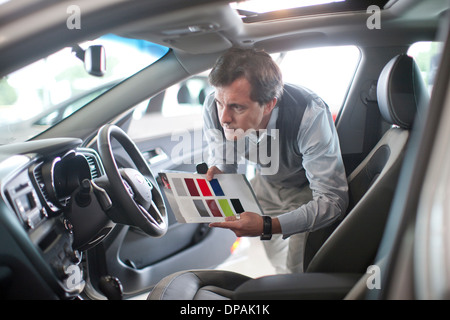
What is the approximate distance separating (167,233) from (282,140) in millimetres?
716

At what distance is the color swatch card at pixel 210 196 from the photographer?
1.06 metres

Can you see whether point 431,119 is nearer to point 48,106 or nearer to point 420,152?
point 420,152

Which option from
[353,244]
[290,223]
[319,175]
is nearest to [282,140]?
[319,175]

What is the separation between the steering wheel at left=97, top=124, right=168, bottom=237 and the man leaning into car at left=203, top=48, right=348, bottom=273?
0.21m

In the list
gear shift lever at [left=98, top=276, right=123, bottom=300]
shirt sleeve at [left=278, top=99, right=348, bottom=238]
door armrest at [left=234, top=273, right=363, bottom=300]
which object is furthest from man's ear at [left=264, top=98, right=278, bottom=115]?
gear shift lever at [left=98, top=276, right=123, bottom=300]

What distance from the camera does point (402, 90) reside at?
1.08 metres

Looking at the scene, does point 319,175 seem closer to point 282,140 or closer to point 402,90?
point 282,140

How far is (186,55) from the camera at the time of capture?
1.41m

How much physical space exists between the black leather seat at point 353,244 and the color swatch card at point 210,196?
0.17 metres

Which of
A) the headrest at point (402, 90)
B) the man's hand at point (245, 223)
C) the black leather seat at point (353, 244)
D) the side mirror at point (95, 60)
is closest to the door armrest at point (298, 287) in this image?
the black leather seat at point (353, 244)

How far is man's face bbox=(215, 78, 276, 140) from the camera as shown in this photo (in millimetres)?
1162

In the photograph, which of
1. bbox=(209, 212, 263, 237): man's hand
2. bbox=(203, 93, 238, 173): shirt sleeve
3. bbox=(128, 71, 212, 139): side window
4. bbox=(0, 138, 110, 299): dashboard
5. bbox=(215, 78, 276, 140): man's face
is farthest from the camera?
bbox=(128, 71, 212, 139): side window

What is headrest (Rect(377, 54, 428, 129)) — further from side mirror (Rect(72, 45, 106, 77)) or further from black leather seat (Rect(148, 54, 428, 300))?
side mirror (Rect(72, 45, 106, 77))
